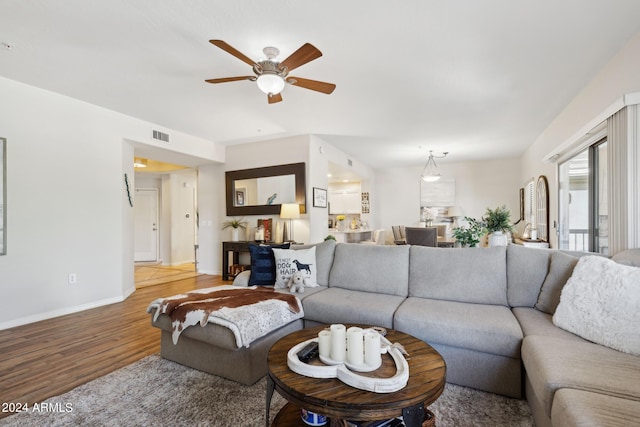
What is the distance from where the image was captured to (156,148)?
4.59 meters

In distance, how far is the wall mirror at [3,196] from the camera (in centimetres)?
298

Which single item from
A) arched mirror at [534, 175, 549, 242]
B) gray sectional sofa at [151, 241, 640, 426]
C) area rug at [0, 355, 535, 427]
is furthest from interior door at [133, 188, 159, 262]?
arched mirror at [534, 175, 549, 242]

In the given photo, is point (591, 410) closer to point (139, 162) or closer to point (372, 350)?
point (372, 350)

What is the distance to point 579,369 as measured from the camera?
4.14 feet

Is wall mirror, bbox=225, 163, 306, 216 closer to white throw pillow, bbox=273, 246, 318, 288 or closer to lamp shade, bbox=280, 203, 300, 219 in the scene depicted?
lamp shade, bbox=280, 203, 300, 219

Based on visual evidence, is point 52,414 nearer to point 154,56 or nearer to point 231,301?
point 231,301

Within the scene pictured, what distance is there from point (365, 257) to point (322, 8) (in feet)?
6.82

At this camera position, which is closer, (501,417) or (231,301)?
(501,417)

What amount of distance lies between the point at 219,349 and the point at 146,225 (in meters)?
6.62

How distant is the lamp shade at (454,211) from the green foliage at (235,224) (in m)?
5.37

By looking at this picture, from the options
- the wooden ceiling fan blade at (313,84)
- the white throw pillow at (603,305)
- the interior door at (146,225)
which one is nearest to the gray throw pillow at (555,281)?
the white throw pillow at (603,305)

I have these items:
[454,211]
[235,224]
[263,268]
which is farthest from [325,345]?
[454,211]

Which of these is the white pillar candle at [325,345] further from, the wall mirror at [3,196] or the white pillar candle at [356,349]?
the wall mirror at [3,196]

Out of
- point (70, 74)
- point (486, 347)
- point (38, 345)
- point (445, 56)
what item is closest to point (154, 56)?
Result: point (70, 74)
